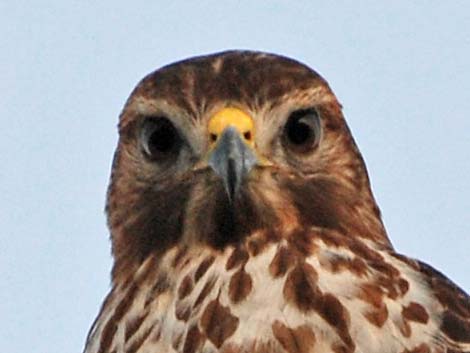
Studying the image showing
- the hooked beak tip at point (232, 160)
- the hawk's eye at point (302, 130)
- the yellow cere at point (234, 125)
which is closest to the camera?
the hooked beak tip at point (232, 160)

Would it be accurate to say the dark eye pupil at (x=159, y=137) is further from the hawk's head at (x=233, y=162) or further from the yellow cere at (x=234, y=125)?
the yellow cere at (x=234, y=125)

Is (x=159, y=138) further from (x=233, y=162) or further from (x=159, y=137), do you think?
(x=233, y=162)

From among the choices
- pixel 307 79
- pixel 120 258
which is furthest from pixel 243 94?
pixel 120 258

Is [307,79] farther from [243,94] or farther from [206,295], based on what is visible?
[206,295]

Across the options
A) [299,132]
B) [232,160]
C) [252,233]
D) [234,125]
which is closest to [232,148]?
[232,160]

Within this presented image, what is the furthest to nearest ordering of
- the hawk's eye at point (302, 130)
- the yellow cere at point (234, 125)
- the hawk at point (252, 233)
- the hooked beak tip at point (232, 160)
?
the hawk's eye at point (302, 130)
the yellow cere at point (234, 125)
the hooked beak tip at point (232, 160)
the hawk at point (252, 233)

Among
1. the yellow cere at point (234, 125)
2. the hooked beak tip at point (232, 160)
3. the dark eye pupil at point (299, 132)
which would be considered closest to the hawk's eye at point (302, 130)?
the dark eye pupil at point (299, 132)

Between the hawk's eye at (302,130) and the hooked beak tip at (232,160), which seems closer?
the hooked beak tip at (232,160)
